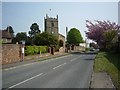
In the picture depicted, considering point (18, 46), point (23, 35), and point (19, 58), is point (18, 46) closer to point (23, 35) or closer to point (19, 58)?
point (19, 58)

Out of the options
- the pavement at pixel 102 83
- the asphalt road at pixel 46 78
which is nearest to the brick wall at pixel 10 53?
the asphalt road at pixel 46 78

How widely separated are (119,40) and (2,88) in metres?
34.5

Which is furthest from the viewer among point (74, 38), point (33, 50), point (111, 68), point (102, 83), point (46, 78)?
point (74, 38)

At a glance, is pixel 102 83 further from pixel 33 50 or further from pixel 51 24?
pixel 51 24

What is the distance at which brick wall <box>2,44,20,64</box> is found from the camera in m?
30.4

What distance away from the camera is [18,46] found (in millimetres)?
35531

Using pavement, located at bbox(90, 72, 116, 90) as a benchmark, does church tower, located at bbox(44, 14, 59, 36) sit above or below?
above

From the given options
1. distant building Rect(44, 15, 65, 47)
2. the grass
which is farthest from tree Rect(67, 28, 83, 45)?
the grass

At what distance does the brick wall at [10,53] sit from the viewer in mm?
30428

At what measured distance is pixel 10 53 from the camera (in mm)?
32188

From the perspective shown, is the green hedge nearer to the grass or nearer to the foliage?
the foliage

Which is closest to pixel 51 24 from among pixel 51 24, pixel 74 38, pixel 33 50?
pixel 51 24

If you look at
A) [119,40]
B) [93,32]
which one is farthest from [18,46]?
[93,32]

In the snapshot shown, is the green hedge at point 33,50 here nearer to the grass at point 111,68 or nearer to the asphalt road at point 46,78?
the grass at point 111,68
